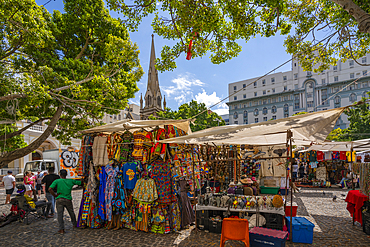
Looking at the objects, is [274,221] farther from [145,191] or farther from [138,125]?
[138,125]

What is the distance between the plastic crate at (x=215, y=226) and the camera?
5.71 meters

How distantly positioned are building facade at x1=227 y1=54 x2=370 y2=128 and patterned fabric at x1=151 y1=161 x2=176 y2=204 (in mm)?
47935

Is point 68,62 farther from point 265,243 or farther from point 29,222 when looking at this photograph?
point 265,243

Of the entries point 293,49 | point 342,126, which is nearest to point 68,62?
point 293,49

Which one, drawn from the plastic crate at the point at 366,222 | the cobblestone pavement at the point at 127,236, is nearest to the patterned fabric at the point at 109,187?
the cobblestone pavement at the point at 127,236

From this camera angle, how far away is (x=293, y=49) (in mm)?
8445

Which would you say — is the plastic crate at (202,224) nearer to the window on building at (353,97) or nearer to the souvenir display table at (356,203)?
the souvenir display table at (356,203)

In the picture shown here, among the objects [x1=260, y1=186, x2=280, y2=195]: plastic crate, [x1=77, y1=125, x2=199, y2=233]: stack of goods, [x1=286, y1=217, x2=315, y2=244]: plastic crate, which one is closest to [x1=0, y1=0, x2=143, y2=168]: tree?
[x1=77, y1=125, x2=199, y2=233]: stack of goods

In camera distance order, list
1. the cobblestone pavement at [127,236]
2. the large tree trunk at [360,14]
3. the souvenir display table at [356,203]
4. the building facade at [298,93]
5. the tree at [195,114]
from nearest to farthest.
→ 1. the large tree trunk at [360,14]
2. the cobblestone pavement at [127,236]
3. the souvenir display table at [356,203]
4. the tree at [195,114]
5. the building facade at [298,93]

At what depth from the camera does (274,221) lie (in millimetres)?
5262

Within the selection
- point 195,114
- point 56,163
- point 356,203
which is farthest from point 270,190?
point 195,114

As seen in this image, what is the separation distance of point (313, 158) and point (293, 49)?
8.76 metres

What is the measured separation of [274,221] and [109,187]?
429 cm

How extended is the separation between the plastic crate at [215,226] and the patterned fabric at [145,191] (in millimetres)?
1593
